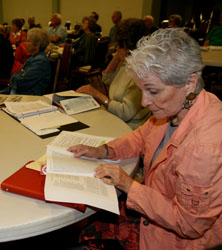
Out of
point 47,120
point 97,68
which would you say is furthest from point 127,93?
point 97,68

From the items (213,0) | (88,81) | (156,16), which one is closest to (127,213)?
(88,81)

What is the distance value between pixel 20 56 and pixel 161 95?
298cm

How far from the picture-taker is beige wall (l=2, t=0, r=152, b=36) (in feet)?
29.3

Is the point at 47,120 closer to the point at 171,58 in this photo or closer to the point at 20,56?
the point at 171,58

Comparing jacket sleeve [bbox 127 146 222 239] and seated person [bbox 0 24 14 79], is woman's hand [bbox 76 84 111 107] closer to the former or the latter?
jacket sleeve [bbox 127 146 222 239]

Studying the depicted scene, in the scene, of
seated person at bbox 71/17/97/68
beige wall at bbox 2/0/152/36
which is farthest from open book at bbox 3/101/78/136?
beige wall at bbox 2/0/152/36

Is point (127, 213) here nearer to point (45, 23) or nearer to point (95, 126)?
point (95, 126)

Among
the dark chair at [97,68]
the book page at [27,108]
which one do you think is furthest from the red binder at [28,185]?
the dark chair at [97,68]

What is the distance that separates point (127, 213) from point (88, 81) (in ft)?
12.5

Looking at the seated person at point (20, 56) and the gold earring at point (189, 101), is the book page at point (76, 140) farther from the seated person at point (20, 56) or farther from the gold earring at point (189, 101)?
the seated person at point (20, 56)

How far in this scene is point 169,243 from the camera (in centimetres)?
113

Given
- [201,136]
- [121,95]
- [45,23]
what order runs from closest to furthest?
1. [201,136]
2. [121,95]
3. [45,23]

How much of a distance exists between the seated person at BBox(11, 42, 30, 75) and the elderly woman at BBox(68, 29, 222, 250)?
2.76m

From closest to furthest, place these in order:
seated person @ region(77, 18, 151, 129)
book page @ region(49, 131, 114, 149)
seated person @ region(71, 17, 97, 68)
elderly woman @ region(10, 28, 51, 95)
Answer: book page @ region(49, 131, 114, 149)
seated person @ region(77, 18, 151, 129)
elderly woman @ region(10, 28, 51, 95)
seated person @ region(71, 17, 97, 68)
